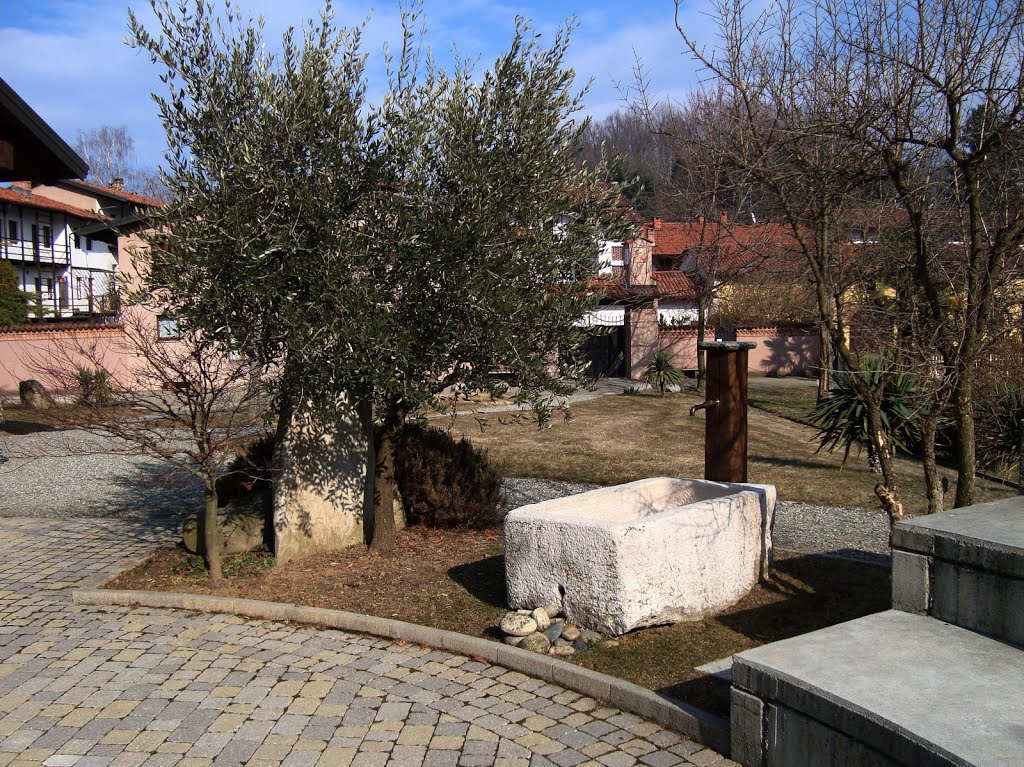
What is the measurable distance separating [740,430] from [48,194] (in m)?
43.9

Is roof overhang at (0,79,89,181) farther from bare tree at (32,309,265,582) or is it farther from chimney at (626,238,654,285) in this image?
chimney at (626,238,654,285)

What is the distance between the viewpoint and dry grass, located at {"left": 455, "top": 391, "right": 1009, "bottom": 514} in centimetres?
1156

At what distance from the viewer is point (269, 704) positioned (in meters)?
4.95

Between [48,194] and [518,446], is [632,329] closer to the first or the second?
[518,446]

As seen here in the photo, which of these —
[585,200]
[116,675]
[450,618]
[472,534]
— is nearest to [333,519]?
[472,534]

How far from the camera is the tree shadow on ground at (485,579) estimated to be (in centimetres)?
668

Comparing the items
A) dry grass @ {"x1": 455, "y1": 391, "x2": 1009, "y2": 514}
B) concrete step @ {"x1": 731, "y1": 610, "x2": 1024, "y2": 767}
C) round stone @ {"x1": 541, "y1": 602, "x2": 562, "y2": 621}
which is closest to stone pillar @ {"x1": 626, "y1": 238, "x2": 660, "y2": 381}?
dry grass @ {"x1": 455, "y1": 391, "x2": 1009, "y2": 514}

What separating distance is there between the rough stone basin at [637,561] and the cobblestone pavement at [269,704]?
700 mm

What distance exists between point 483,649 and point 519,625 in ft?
0.94

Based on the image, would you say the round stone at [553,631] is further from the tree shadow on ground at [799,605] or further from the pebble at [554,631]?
the tree shadow on ground at [799,605]

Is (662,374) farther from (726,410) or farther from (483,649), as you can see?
(483,649)

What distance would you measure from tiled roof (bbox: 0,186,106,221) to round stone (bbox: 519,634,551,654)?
36.2 meters

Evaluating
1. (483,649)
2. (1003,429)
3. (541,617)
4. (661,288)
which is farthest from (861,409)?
(661,288)

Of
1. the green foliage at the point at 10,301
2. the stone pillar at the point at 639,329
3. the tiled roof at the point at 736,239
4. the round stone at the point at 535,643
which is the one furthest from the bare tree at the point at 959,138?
the green foliage at the point at 10,301
